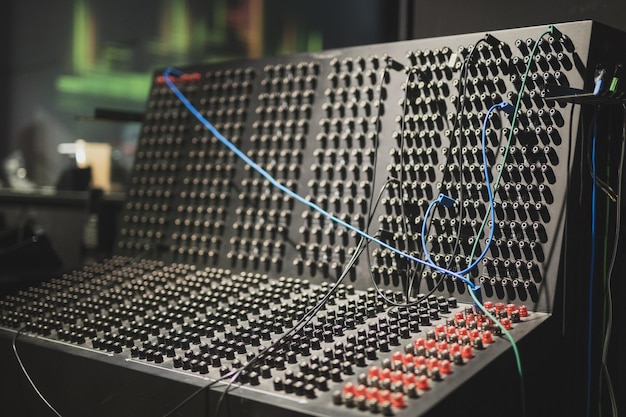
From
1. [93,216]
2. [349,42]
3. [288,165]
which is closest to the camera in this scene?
[288,165]

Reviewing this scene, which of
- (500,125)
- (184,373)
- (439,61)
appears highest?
(439,61)

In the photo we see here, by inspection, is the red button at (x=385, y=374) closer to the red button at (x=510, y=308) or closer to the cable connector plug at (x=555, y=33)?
the red button at (x=510, y=308)

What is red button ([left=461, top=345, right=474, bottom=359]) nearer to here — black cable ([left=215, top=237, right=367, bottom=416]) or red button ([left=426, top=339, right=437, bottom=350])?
red button ([left=426, top=339, right=437, bottom=350])

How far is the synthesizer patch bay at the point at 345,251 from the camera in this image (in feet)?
4.31

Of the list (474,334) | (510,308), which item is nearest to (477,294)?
(510,308)

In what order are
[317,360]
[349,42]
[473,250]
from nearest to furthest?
[317,360]
[473,250]
[349,42]

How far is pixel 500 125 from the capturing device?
1721 mm

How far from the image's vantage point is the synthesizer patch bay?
51.7 inches

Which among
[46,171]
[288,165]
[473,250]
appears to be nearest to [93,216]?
[288,165]

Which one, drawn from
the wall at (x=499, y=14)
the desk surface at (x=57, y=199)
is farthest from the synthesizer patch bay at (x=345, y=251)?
the desk surface at (x=57, y=199)

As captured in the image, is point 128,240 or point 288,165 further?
point 128,240

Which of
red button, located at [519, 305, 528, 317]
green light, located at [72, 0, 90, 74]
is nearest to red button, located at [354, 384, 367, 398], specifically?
red button, located at [519, 305, 528, 317]

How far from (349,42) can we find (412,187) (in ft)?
5.35

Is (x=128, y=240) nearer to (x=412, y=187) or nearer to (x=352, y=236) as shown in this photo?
(x=352, y=236)
